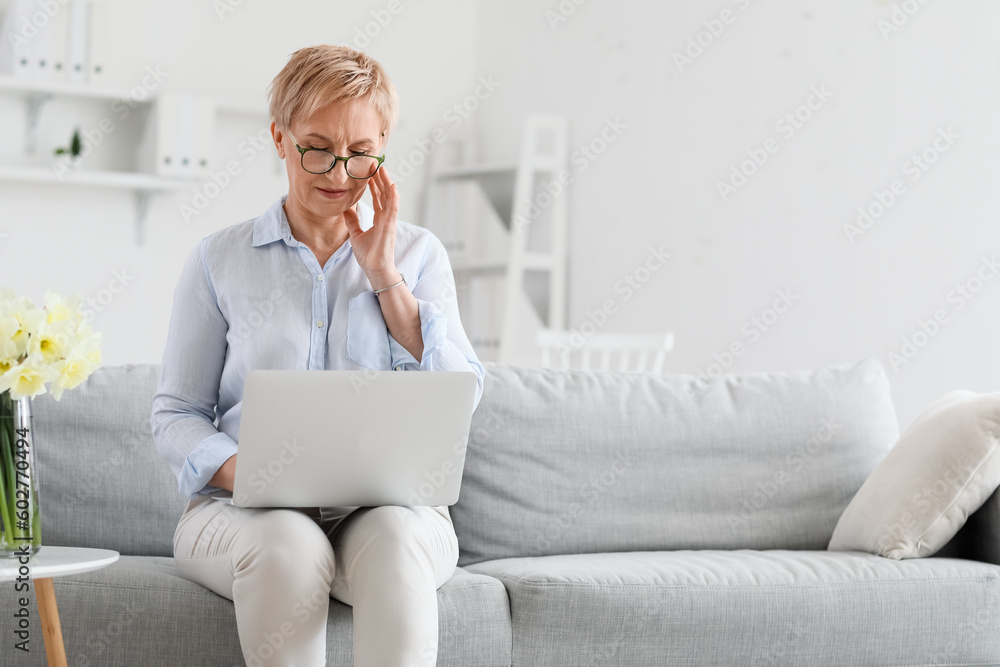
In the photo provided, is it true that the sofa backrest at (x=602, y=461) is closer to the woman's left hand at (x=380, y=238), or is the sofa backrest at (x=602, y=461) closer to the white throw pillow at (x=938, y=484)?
the white throw pillow at (x=938, y=484)

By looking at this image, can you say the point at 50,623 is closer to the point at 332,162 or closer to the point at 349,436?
the point at 349,436

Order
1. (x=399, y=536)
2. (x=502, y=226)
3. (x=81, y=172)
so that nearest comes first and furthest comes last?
(x=399, y=536) → (x=81, y=172) → (x=502, y=226)

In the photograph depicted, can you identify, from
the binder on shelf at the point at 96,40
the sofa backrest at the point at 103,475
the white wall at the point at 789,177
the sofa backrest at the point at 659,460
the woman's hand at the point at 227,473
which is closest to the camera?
the woman's hand at the point at 227,473

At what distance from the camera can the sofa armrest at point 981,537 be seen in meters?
1.81

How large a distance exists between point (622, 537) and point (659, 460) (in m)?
0.18

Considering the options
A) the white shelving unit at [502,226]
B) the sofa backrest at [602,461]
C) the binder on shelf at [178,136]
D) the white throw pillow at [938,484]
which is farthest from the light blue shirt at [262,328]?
the white shelving unit at [502,226]

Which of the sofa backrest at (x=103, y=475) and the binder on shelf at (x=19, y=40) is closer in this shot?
the sofa backrest at (x=103, y=475)

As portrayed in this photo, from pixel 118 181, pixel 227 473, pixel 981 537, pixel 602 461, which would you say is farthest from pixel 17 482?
pixel 118 181

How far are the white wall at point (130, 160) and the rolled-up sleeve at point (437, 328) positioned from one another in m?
2.20

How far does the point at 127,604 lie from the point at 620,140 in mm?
2537

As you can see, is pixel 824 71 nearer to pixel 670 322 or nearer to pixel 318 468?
pixel 670 322

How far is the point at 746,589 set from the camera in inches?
64.2

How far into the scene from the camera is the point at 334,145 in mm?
1501

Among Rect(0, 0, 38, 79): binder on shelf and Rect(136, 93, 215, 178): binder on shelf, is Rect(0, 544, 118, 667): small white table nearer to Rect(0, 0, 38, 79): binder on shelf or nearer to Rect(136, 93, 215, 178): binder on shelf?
Rect(136, 93, 215, 178): binder on shelf
